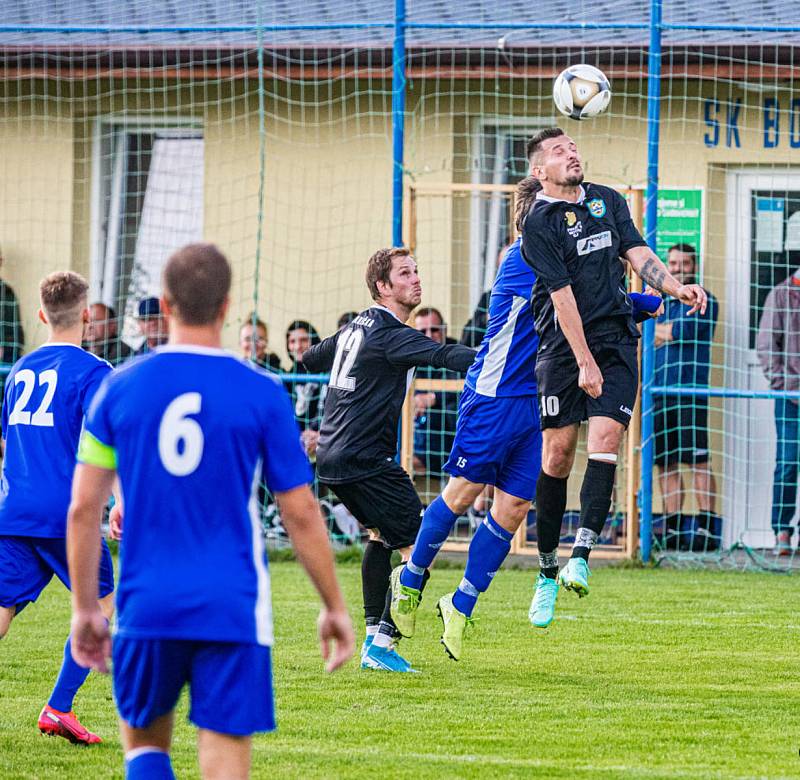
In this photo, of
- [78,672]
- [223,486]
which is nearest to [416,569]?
[78,672]

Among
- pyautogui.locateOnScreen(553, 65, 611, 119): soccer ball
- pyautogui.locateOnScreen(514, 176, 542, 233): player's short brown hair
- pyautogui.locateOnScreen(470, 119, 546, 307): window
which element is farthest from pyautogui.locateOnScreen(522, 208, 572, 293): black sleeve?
pyautogui.locateOnScreen(470, 119, 546, 307): window

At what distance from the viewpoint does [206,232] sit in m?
13.8

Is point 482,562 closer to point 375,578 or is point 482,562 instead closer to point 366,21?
point 375,578

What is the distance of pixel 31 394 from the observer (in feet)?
18.7

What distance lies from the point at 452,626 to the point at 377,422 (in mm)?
1060

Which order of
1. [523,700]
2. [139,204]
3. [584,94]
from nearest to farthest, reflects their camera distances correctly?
1. [523,700]
2. [584,94]
3. [139,204]

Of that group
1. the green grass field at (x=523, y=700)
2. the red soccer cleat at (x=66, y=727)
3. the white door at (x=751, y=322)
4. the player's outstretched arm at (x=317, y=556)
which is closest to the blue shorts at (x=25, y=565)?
the red soccer cleat at (x=66, y=727)

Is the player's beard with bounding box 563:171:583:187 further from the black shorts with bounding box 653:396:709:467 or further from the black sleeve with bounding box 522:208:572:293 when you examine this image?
the black shorts with bounding box 653:396:709:467

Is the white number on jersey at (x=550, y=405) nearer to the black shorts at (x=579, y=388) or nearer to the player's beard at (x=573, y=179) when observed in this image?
the black shorts at (x=579, y=388)

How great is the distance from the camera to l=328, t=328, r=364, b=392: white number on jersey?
7355 millimetres

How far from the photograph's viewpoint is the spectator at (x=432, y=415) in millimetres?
12102

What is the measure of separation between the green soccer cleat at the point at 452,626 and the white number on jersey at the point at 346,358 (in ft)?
3.83

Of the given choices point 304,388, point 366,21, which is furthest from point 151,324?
point 366,21

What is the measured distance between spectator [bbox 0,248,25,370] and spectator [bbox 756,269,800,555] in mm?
6469
